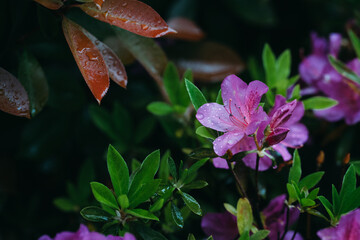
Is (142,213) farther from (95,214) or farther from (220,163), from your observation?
(220,163)

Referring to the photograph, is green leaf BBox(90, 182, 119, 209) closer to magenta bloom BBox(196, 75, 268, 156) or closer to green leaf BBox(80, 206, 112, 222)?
green leaf BBox(80, 206, 112, 222)

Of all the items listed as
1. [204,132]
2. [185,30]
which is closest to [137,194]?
[204,132]

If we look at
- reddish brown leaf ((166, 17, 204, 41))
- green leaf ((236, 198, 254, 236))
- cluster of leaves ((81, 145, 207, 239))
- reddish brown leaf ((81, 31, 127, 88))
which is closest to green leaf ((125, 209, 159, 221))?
cluster of leaves ((81, 145, 207, 239))

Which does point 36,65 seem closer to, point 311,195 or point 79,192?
point 79,192

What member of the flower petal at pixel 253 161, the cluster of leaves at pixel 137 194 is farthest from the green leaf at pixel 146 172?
the flower petal at pixel 253 161

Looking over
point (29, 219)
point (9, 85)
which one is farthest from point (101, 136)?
point (9, 85)

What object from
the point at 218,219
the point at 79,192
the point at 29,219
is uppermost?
the point at 218,219
